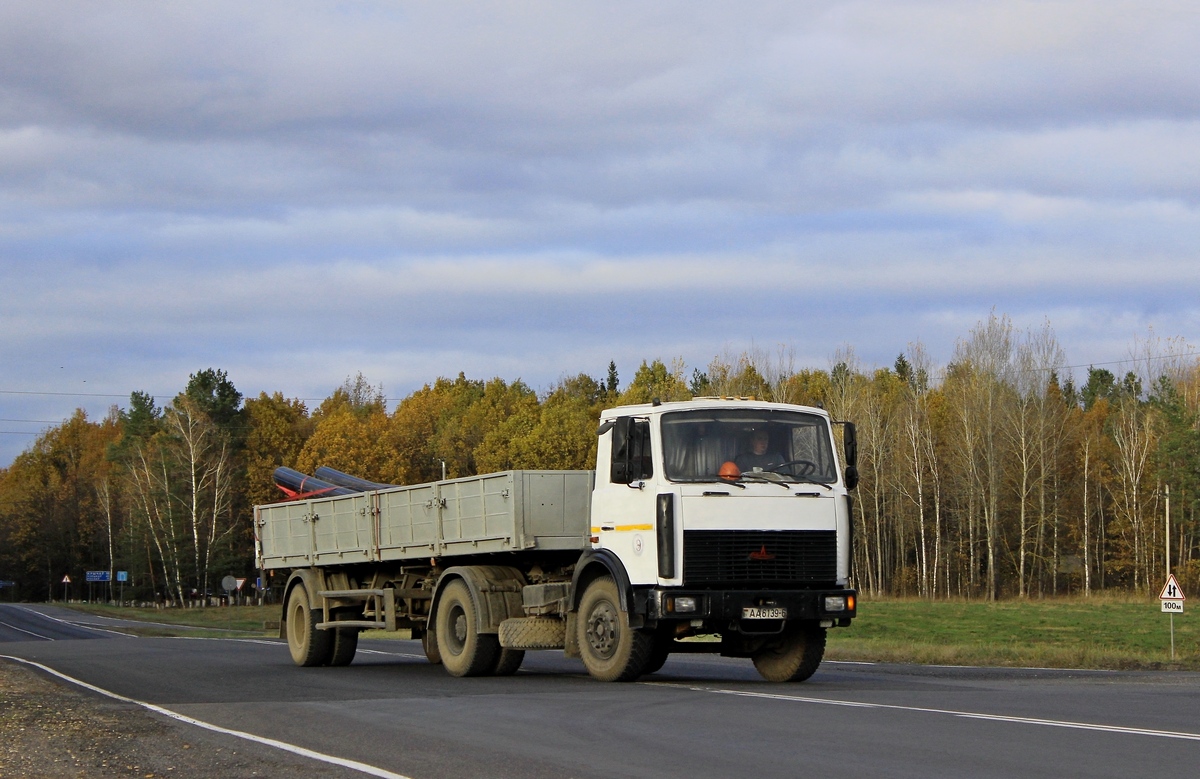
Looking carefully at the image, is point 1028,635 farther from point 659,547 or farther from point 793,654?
point 659,547

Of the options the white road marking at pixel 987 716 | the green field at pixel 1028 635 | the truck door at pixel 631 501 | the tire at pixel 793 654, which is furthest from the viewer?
the green field at pixel 1028 635

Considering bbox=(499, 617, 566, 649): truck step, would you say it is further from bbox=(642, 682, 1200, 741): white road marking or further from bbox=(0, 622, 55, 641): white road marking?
bbox=(0, 622, 55, 641): white road marking

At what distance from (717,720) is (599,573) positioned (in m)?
4.25

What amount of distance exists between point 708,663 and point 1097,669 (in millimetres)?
5876

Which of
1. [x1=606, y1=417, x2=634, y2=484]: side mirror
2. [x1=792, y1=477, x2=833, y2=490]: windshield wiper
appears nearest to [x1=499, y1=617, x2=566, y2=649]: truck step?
[x1=606, y1=417, x2=634, y2=484]: side mirror

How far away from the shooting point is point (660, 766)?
8.98m

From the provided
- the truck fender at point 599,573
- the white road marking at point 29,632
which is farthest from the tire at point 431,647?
the white road marking at point 29,632

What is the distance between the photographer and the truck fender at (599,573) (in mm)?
14758

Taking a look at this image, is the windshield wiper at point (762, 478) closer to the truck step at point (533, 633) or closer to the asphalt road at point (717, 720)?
the asphalt road at point (717, 720)

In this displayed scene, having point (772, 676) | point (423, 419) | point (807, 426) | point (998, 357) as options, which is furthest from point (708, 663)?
point (423, 419)

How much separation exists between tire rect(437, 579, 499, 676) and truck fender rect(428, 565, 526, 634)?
133 millimetres

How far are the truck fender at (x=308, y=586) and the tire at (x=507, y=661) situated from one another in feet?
16.0

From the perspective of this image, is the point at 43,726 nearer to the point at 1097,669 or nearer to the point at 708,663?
the point at 708,663

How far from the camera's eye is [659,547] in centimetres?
1456
